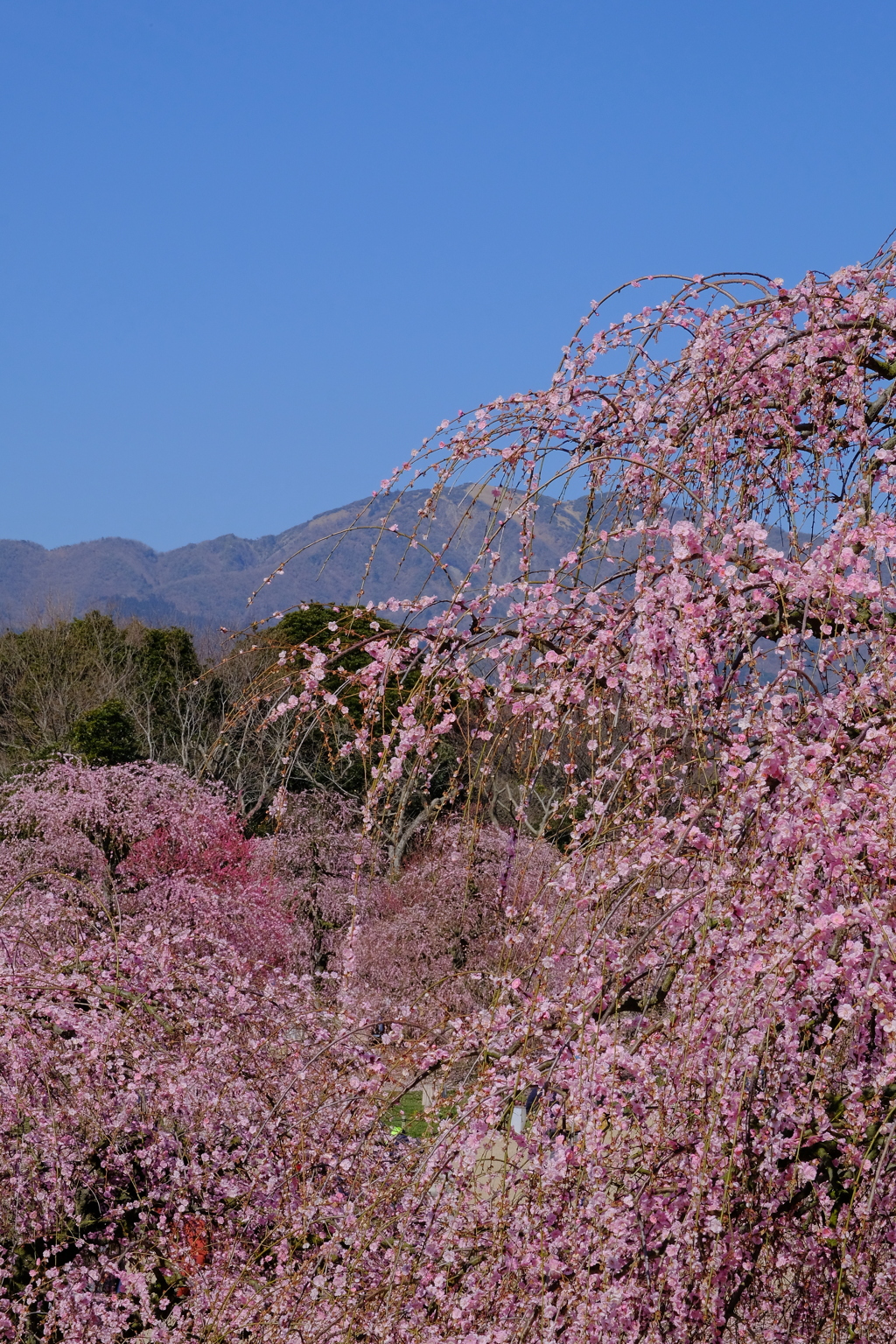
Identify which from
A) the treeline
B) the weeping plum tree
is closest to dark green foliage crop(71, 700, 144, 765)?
the treeline

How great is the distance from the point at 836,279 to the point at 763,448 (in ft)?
1.49

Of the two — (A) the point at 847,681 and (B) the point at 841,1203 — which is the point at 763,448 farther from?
(B) the point at 841,1203

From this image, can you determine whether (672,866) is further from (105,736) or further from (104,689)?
(104,689)

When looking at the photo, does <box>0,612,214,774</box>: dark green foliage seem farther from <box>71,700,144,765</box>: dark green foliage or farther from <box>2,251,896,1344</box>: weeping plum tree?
<box>2,251,896,1344</box>: weeping plum tree

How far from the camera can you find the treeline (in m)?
18.4

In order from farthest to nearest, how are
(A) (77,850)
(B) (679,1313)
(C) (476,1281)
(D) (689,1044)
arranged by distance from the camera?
1. (A) (77,850)
2. (C) (476,1281)
3. (B) (679,1313)
4. (D) (689,1044)

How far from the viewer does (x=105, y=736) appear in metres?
18.3

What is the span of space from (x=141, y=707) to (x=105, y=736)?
3267 mm

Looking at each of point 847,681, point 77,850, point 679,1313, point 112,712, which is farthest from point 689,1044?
point 112,712

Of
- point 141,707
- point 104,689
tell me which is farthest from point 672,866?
point 104,689

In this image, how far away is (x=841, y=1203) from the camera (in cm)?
264

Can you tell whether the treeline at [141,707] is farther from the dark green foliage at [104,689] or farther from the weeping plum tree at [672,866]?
the weeping plum tree at [672,866]

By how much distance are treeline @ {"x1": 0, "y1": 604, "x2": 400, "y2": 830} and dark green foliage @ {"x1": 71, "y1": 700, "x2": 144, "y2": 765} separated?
19 millimetres

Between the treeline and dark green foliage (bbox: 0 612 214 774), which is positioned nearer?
the treeline
